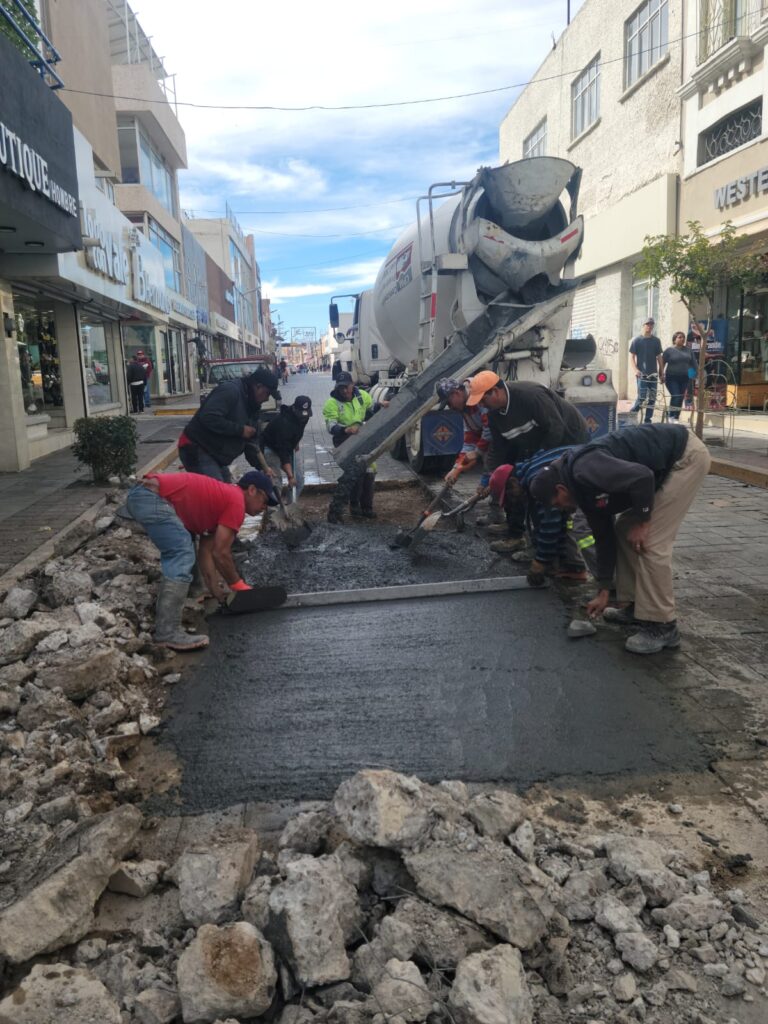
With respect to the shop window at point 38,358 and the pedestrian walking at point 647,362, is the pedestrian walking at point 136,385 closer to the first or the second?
the shop window at point 38,358

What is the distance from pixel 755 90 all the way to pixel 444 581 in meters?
12.9

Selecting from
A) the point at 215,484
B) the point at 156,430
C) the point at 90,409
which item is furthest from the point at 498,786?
the point at 156,430

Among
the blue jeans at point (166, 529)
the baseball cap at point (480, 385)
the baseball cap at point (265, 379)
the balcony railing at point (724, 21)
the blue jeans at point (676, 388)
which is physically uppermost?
the balcony railing at point (724, 21)

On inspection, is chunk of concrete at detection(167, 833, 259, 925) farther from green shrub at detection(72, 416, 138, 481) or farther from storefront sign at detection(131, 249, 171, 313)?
storefront sign at detection(131, 249, 171, 313)

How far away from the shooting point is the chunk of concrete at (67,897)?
2166 millimetres

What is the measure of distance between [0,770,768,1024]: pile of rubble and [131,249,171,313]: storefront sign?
54.0 feet

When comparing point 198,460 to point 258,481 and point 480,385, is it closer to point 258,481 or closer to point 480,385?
point 258,481

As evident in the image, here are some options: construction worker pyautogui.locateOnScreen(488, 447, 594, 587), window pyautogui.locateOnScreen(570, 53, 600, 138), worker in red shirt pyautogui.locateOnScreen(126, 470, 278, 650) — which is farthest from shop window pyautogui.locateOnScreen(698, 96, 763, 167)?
worker in red shirt pyautogui.locateOnScreen(126, 470, 278, 650)

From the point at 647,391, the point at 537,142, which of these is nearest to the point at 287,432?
the point at 647,391

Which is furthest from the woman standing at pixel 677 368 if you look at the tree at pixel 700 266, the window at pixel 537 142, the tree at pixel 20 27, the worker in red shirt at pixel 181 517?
the window at pixel 537 142

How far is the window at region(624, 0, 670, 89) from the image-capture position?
57.0ft

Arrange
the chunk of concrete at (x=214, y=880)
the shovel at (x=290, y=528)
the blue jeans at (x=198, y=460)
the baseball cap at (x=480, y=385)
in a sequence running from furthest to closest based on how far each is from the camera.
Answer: the shovel at (x=290, y=528) < the blue jeans at (x=198, y=460) < the baseball cap at (x=480, y=385) < the chunk of concrete at (x=214, y=880)

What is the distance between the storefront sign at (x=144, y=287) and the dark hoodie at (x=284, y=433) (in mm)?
10869

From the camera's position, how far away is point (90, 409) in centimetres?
1564
